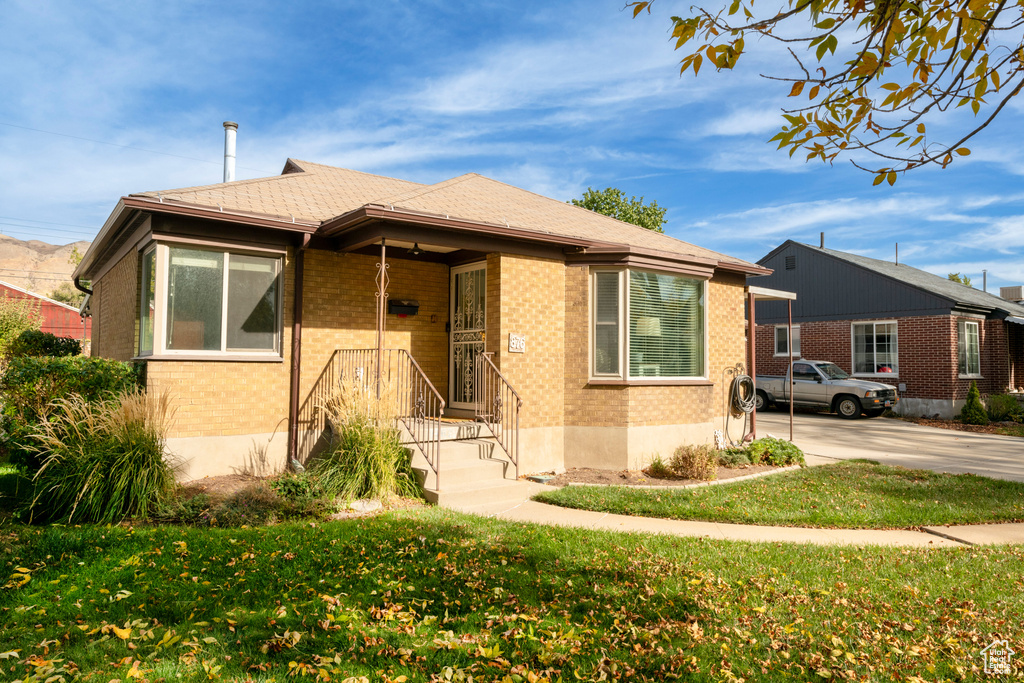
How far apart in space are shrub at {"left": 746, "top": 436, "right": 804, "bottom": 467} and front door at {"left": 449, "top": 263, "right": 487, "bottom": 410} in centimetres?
487

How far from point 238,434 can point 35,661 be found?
5170 millimetres

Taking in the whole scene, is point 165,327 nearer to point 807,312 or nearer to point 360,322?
point 360,322

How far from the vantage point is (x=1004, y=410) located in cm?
1838

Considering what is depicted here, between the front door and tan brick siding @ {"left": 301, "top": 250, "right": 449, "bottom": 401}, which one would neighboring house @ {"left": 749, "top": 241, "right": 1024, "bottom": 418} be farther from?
tan brick siding @ {"left": 301, "top": 250, "right": 449, "bottom": 401}

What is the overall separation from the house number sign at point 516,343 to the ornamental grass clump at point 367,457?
2.10 metres

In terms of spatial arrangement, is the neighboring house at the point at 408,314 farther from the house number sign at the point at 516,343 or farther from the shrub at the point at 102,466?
the shrub at the point at 102,466

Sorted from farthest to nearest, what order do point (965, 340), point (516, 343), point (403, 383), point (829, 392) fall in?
point (965, 340) → point (829, 392) → point (403, 383) → point (516, 343)

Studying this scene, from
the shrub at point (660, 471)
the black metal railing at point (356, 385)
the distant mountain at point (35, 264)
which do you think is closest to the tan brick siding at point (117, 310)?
the black metal railing at point (356, 385)

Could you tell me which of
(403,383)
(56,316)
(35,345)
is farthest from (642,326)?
(56,316)

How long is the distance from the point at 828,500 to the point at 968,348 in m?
16.9

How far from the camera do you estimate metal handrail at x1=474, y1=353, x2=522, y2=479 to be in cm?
906

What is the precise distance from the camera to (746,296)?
12656 mm

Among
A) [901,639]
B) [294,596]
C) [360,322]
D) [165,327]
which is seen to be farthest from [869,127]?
[165,327]

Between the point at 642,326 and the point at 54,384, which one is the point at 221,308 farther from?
the point at 642,326
